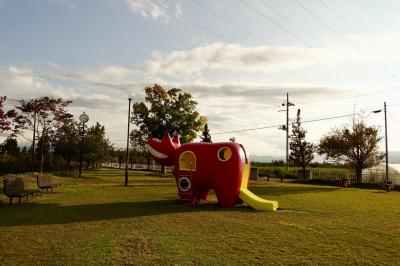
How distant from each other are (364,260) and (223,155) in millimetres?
7670

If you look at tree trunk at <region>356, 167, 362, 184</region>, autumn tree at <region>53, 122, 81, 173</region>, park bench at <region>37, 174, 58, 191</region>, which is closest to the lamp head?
autumn tree at <region>53, 122, 81, 173</region>

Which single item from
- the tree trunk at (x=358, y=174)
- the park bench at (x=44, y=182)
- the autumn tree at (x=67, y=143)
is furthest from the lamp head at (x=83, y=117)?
the tree trunk at (x=358, y=174)

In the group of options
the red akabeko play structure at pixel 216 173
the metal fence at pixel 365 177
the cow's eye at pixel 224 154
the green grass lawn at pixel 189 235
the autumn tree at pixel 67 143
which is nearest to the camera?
the green grass lawn at pixel 189 235

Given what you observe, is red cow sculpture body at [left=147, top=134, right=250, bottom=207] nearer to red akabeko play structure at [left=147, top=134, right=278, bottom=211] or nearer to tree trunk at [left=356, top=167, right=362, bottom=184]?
red akabeko play structure at [left=147, top=134, right=278, bottom=211]

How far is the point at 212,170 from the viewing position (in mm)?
14797

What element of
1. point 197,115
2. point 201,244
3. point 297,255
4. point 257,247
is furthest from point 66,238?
Result: point 197,115

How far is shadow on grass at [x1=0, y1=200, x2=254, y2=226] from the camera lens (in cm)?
1086

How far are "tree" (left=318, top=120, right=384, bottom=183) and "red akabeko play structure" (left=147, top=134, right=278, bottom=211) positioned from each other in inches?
752

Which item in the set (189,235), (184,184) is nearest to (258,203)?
(184,184)

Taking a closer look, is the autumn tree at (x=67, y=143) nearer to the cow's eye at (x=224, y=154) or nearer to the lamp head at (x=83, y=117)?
the lamp head at (x=83, y=117)

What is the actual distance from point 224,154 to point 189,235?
5.81 m

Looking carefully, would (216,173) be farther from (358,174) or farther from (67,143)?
(67,143)

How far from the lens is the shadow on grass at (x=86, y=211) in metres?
10.9

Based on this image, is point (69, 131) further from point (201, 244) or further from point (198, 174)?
point (201, 244)
